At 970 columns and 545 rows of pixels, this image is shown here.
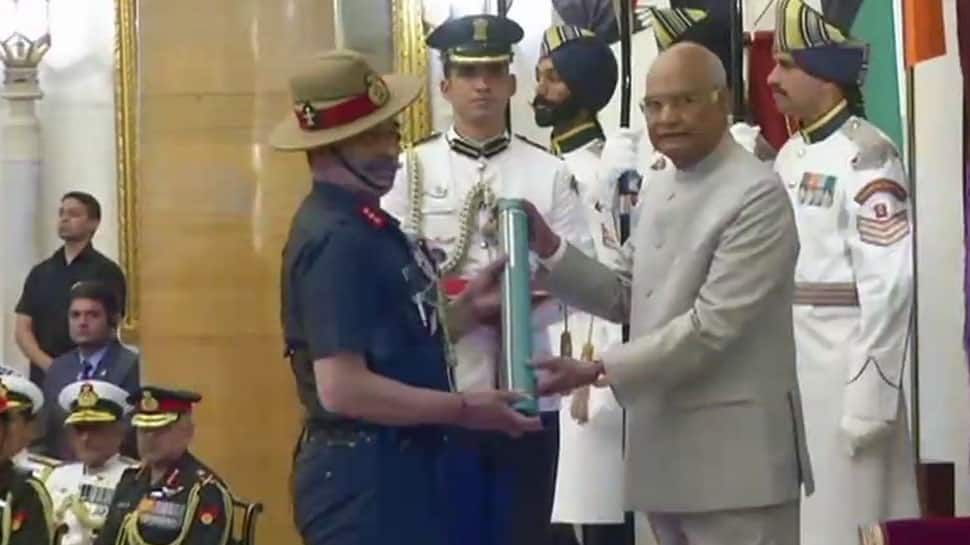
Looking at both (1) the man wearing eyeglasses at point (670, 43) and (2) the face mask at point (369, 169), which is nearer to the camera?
(2) the face mask at point (369, 169)

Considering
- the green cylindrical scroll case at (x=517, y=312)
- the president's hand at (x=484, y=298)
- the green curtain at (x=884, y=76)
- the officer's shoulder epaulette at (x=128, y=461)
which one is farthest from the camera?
the officer's shoulder epaulette at (x=128, y=461)

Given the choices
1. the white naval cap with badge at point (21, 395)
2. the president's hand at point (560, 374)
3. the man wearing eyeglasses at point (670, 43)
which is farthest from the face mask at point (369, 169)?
the white naval cap with badge at point (21, 395)

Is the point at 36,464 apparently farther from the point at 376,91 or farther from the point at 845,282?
the point at 376,91

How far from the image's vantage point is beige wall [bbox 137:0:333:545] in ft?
18.5

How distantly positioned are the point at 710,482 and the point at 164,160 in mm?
2336

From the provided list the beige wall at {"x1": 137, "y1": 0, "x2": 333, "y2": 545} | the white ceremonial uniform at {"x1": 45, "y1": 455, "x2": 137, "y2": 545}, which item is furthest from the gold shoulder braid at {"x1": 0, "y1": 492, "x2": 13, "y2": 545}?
the beige wall at {"x1": 137, "y1": 0, "x2": 333, "y2": 545}

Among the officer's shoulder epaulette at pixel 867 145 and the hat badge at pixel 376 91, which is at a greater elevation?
the hat badge at pixel 376 91

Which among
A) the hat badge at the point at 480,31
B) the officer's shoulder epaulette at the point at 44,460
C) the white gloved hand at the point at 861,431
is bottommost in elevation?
the officer's shoulder epaulette at the point at 44,460

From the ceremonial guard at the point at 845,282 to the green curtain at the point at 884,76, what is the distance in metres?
0.36

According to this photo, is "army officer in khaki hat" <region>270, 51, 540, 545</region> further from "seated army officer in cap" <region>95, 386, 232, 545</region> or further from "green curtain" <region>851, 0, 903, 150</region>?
"green curtain" <region>851, 0, 903, 150</region>

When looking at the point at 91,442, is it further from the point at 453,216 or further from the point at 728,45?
the point at 728,45

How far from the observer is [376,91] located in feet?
12.0

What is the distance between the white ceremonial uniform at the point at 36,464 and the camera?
5605mm

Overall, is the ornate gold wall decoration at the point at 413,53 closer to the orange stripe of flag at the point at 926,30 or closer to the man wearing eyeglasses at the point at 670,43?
Answer: the man wearing eyeglasses at the point at 670,43
